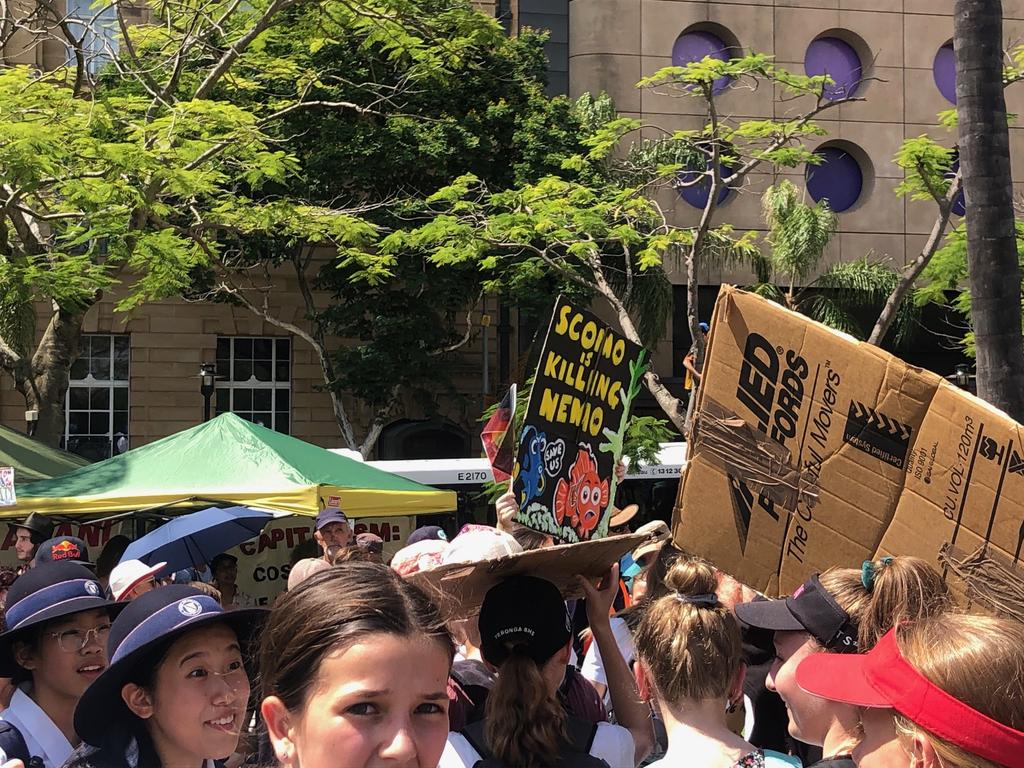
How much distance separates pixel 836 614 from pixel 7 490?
855 centimetres

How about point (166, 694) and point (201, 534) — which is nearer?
point (166, 694)

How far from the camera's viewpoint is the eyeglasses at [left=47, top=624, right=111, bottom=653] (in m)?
4.03

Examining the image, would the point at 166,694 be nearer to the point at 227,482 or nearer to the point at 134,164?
the point at 227,482

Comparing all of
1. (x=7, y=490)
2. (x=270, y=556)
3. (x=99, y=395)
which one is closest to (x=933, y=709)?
(x=7, y=490)

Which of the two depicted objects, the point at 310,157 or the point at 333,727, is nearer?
the point at 333,727

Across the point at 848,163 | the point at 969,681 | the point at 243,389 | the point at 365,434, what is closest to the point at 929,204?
the point at 848,163

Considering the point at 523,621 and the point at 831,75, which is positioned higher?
the point at 831,75

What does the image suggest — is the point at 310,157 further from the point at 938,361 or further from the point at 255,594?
the point at 938,361

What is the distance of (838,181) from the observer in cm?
3116

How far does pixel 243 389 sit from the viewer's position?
1137 inches

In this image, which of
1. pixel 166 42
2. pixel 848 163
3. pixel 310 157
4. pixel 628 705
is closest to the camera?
pixel 628 705

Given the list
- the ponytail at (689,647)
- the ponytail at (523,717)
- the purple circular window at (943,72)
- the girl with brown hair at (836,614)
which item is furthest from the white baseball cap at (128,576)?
the purple circular window at (943,72)

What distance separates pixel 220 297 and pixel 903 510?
921 inches

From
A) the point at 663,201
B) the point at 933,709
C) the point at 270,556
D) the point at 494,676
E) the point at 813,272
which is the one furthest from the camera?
the point at 663,201
